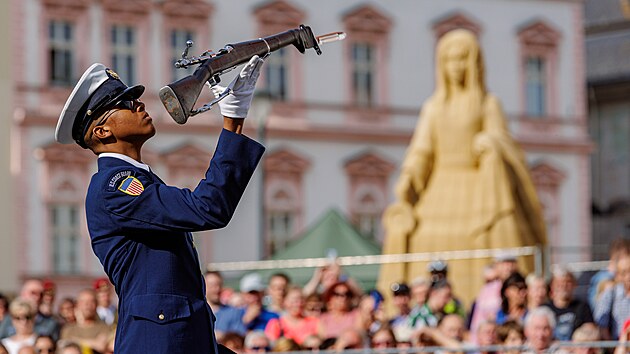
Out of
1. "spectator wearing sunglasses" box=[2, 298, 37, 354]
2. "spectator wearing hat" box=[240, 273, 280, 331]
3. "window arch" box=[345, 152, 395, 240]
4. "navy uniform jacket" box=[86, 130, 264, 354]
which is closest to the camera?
"navy uniform jacket" box=[86, 130, 264, 354]

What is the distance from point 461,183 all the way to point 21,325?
22.6 feet

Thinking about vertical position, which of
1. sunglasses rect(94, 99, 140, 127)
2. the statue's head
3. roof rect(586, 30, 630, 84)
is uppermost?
roof rect(586, 30, 630, 84)

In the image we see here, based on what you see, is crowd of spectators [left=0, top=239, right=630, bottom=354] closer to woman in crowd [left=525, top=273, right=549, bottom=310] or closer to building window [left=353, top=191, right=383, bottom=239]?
woman in crowd [left=525, top=273, right=549, bottom=310]

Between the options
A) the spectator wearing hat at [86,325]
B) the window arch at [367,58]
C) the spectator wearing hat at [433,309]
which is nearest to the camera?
the spectator wearing hat at [86,325]

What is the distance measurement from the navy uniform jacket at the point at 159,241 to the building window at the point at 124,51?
34171 millimetres

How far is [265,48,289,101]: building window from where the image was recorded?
4250 centimetres

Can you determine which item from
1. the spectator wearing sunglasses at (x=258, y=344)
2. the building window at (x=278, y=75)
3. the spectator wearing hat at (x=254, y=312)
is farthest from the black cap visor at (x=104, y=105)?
the building window at (x=278, y=75)

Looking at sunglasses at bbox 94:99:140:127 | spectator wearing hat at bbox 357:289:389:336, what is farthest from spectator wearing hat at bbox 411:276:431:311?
sunglasses at bbox 94:99:140:127

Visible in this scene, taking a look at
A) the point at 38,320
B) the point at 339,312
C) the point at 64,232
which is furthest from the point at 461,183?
the point at 64,232

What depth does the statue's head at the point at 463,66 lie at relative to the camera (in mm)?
18844

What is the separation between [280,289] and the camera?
15328 mm

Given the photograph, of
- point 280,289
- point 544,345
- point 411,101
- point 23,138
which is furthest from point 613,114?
point 544,345

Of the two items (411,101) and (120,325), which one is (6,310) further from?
(411,101)

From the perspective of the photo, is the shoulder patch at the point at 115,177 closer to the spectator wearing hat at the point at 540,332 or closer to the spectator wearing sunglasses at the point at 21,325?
the spectator wearing hat at the point at 540,332
